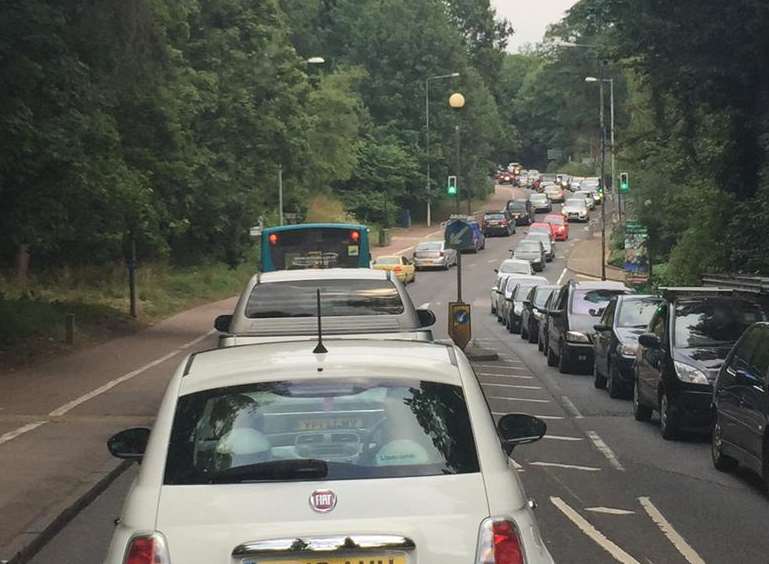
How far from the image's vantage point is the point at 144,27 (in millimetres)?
24500

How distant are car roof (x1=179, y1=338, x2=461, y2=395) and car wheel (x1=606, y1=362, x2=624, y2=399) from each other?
539 inches

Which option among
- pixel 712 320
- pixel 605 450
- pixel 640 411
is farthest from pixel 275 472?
pixel 640 411

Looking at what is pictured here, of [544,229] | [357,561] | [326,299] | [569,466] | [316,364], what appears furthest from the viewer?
[544,229]

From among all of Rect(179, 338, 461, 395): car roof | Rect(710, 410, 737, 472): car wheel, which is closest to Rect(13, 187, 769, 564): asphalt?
Rect(710, 410, 737, 472): car wheel

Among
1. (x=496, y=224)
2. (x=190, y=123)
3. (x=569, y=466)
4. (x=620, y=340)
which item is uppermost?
(x=190, y=123)

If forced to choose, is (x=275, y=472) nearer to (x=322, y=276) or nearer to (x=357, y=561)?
(x=357, y=561)

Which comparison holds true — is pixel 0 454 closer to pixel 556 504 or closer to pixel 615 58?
pixel 556 504

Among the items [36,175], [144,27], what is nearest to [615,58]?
[144,27]

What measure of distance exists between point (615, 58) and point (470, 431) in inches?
853

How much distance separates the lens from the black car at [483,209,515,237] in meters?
87.4

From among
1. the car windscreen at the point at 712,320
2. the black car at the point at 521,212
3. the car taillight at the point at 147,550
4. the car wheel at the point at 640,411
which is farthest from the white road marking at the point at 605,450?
the black car at the point at 521,212

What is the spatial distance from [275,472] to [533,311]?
28446mm

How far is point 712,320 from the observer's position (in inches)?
619

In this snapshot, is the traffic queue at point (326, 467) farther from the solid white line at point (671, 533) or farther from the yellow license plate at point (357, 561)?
the solid white line at point (671, 533)
